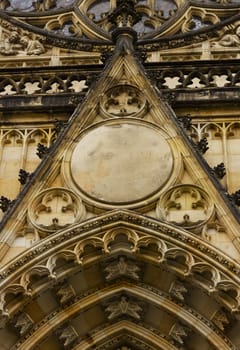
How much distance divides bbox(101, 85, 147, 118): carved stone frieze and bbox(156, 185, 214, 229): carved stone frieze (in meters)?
1.72

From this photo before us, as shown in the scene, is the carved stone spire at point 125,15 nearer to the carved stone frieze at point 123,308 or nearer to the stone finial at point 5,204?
the stone finial at point 5,204

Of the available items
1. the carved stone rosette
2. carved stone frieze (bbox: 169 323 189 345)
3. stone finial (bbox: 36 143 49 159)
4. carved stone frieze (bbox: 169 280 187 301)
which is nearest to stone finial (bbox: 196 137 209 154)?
the carved stone rosette

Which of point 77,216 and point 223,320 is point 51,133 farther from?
point 223,320

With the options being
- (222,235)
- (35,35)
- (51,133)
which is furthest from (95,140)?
(35,35)

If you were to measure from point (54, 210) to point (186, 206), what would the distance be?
1.90 meters

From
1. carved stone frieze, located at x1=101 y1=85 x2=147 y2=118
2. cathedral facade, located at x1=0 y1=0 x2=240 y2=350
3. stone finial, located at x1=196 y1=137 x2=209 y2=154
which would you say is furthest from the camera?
carved stone frieze, located at x1=101 y1=85 x2=147 y2=118

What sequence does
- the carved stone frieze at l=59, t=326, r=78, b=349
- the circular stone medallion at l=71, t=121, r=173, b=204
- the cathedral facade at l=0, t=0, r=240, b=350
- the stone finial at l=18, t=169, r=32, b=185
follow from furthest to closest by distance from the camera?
the stone finial at l=18, t=169, r=32, b=185 → the circular stone medallion at l=71, t=121, r=173, b=204 → the carved stone frieze at l=59, t=326, r=78, b=349 → the cathedral facade at l=0, t=0, r=240, b=350

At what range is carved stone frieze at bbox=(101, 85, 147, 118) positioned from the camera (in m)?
14.7

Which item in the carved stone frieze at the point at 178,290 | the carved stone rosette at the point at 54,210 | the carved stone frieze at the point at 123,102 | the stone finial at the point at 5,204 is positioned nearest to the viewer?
the carved stone frieze at the point at 178,290

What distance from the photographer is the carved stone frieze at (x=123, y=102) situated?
14.7m

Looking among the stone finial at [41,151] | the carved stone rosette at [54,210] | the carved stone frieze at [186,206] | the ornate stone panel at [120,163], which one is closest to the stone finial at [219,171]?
the carved stone frieze at [186,206]

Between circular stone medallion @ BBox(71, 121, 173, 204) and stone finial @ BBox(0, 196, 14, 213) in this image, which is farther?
circular stone medallion @ BBox(71, 121, 173, 204)

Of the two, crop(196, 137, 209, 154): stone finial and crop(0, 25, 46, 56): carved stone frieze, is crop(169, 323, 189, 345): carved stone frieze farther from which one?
crop(0, 25, 46, 56): carved stone frieze

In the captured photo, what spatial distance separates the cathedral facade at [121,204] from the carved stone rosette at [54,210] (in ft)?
0.07
